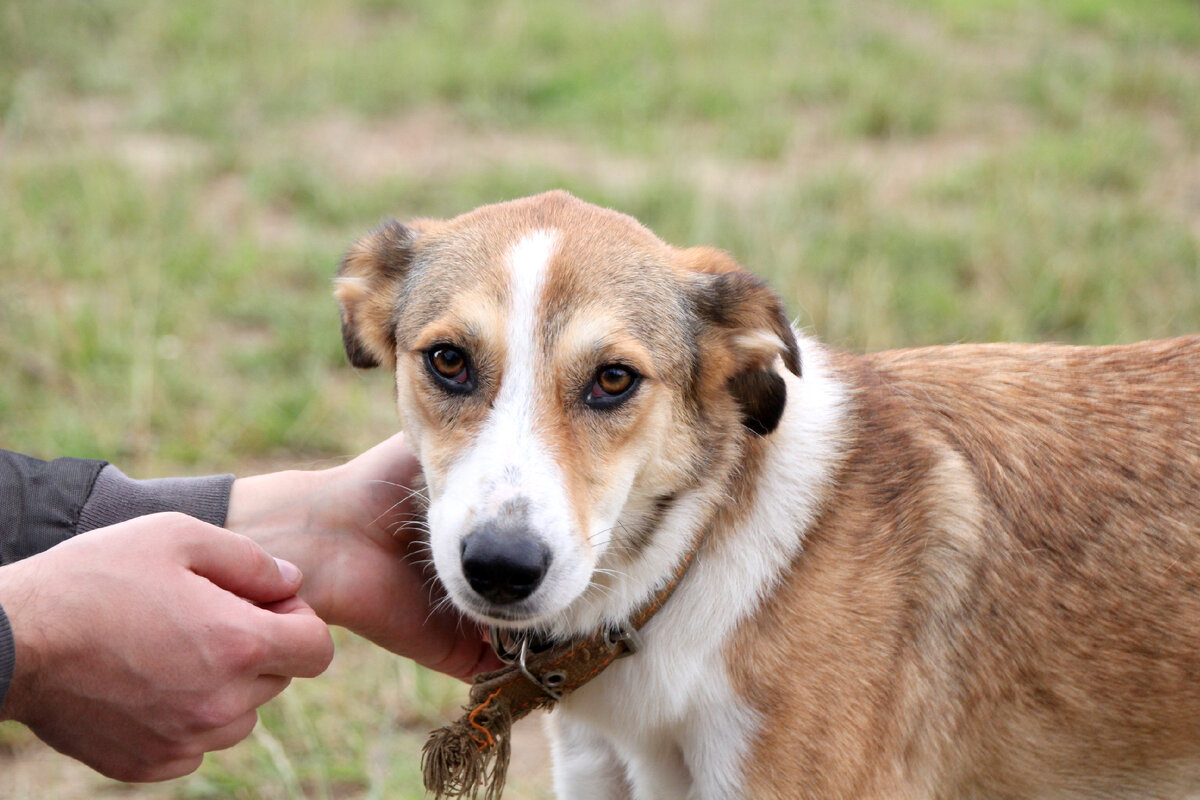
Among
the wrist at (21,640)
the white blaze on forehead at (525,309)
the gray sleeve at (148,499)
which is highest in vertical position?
the white blaze on forehead at (525,309)

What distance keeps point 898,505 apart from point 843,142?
18.6 feet

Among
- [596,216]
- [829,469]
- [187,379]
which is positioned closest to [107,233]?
[187,379]

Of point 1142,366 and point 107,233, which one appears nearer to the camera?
point 1142,366

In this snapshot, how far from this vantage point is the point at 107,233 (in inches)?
259

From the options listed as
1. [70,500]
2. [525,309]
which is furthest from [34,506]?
[525,309]

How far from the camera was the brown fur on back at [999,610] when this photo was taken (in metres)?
2.75

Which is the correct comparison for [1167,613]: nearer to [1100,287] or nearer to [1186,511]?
[1186,511]

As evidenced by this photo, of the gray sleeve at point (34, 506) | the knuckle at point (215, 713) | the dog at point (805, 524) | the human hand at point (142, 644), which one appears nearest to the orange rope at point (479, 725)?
the dog at point (805, 524)

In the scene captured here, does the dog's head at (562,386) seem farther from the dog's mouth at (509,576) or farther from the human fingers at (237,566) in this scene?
the human fingers at (237,566)

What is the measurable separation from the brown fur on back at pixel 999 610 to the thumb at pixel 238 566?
1125mm

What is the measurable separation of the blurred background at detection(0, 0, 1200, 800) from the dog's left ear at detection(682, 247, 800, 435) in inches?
67.3

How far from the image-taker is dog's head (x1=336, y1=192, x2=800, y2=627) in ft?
8.25

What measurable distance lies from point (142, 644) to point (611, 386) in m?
1.19

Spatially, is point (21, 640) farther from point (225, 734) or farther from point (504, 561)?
point (504, 561)
